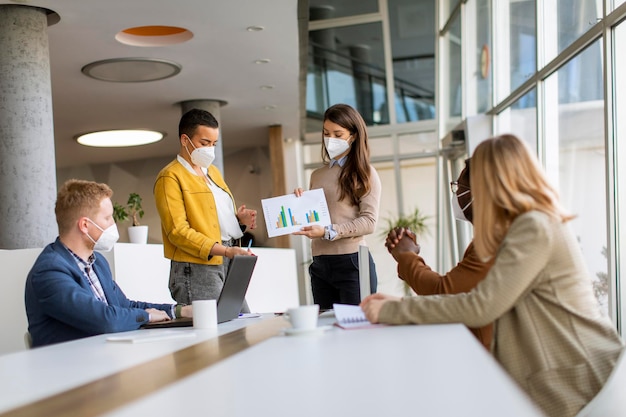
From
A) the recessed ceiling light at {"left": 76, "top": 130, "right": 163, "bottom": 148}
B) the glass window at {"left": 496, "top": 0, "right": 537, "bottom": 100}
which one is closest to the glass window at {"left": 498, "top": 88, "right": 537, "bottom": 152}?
the glass window at {"left": 496, "top": 0, "right": 537, "bottom": 100}

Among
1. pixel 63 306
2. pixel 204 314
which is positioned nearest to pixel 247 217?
pixel 204 314

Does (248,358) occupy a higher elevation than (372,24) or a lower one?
lower

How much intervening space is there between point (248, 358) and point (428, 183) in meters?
11.2

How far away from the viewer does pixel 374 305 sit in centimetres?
214

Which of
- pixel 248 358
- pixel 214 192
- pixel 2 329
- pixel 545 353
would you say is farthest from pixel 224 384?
pixel 2 329

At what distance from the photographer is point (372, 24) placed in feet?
41.5

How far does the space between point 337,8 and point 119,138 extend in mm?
3895

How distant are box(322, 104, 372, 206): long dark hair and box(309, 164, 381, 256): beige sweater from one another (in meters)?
0.03

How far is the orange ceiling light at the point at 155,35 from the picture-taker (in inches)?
284

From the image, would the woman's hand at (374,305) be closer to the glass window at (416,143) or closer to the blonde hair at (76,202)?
the blonde hair at (76,202)

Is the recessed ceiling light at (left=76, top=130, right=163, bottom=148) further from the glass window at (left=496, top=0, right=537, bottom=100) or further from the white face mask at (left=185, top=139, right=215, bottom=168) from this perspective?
the white face mask at (left=185, top=139, right=215, bottom=168)

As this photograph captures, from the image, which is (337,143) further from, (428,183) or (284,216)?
(428,183)

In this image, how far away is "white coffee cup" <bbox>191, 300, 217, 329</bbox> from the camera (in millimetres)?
2582

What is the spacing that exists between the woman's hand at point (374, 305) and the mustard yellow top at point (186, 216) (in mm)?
1300
